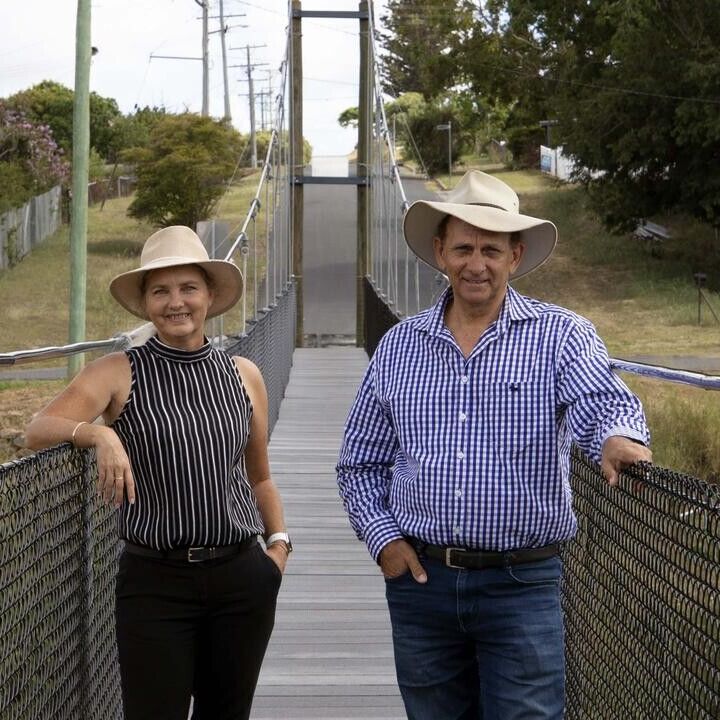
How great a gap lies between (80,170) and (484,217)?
17.6 m

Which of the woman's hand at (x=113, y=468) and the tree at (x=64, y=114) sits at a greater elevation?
the tree at (x=64, y=114)

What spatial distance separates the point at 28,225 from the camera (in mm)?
45250

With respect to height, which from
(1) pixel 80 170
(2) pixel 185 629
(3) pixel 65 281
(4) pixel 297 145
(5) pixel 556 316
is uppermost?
(4) pixel 297 145

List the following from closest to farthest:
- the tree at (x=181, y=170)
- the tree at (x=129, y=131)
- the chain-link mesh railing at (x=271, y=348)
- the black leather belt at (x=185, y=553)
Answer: the black leather belt at (x=185, y=553)
the chain-link mesh railing at (x=271, y=348)
the tree at (x=181, y=170)
the tree at (x=129, y=131)

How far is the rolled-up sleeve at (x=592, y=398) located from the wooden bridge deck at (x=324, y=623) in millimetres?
2245

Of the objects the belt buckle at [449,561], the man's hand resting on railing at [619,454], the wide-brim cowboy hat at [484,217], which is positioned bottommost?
the belt buckle at [449,561]

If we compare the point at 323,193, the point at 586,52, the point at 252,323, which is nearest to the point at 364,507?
the point at 252,323

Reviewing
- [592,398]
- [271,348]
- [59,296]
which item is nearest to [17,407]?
[271,348]

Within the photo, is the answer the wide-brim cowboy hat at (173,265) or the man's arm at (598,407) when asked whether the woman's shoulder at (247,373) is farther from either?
the man's arm at (598,407)

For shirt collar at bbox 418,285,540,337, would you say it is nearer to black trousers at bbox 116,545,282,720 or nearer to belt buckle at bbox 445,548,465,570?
belt buckle at bbox 445,548,465,570

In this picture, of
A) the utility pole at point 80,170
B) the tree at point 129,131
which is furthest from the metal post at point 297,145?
the tree at point 129,131

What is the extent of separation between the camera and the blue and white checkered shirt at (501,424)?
9.83 ft

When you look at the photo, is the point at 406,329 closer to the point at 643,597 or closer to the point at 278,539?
the point at 278,539

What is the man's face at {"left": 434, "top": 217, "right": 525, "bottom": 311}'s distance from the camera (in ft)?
10.2
